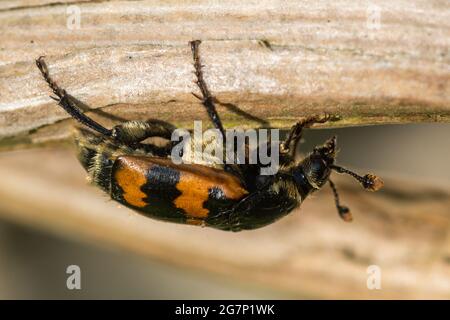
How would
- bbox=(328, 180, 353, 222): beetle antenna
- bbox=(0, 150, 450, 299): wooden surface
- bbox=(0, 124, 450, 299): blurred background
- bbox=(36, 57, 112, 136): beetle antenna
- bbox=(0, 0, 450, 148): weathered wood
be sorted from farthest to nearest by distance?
1. bbox=(0, 124, 450, 299): blurred background
2. bbox=(0, 150, 450, 299): wooden surface
3. bbox=(328, 180, 353, 222): beetle antenna
4. bbox=(36, 57, 112, 136): beetle antenna
5. bbox=(0, 0, 450, 148): weathered wood

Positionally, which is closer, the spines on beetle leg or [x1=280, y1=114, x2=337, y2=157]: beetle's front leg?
[x1=280, y1=114, x2=337, y2=157]: beetle's front leg

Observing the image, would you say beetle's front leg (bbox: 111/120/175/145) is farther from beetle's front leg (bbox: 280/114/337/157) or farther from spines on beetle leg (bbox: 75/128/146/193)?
beetle's front leg (bbox: 280/114/337/157)

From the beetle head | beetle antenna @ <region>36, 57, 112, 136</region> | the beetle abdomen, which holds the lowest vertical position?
the beetle abdomen

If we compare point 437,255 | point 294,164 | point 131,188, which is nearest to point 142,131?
point 131,188

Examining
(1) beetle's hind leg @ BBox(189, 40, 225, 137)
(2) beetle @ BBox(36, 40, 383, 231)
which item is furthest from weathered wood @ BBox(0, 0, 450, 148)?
(2) beetle @ BBox(36, 40, 383, 231)

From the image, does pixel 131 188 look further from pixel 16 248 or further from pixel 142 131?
pixel 16 248

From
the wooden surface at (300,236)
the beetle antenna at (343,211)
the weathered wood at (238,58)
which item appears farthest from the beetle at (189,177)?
the wooden surface at (300,236)

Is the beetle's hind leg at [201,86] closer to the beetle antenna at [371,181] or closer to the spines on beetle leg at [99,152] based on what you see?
the spines on beetle leg at [99,152]

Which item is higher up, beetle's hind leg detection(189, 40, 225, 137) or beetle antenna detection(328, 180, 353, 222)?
beetle's hind leg detection(189, 40, 225, 137)
